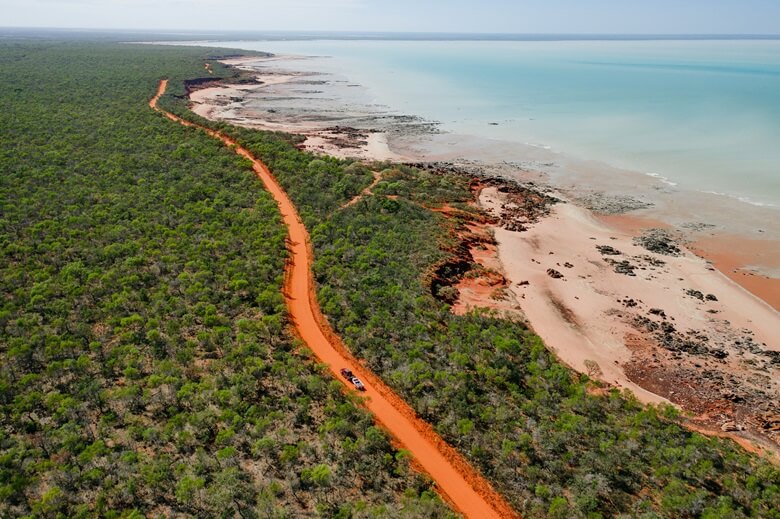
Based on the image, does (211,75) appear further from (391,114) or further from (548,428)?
(548,428)

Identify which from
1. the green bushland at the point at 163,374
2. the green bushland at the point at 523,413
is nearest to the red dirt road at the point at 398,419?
the green bushland at the point at 523,413

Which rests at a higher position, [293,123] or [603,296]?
[293,123]

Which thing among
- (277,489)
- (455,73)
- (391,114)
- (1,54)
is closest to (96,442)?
(277,489)

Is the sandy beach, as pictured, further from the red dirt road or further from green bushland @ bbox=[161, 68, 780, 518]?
the red dirt road

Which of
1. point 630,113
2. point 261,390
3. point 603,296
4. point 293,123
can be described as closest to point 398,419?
point 261,390

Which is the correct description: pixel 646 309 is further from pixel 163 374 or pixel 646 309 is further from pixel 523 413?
pixel 163 374

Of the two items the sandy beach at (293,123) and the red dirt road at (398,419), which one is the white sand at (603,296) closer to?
the red dirt road at (398,419)

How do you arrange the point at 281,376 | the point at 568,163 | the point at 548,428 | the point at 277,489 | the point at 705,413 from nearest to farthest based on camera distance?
the point at 277,489 < the point at 548,428 < the point at 281,376 < the point at 705,413 < the point at 568,163
